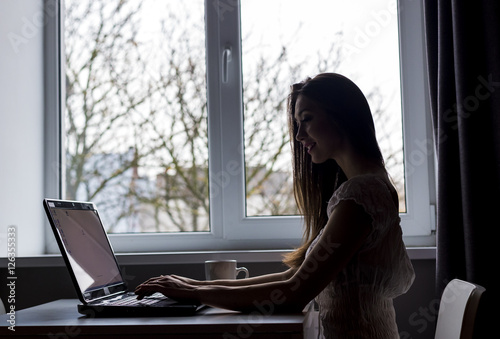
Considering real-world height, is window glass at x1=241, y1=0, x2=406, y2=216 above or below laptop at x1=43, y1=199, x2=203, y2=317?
above

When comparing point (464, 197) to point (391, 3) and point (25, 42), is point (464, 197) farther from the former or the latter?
point (25, 42)

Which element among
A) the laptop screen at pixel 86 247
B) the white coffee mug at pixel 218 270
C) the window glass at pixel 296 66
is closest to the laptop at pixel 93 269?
the laptop screen at pixel 86 247

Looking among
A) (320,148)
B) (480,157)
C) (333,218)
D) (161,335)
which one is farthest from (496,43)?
(161,335)

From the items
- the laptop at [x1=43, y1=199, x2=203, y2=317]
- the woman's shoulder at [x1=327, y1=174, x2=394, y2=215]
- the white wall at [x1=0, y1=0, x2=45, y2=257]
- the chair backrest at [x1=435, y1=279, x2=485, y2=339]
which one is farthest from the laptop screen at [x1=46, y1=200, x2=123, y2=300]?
the chair backrest at [x1=435, y1=279, x2=485, y2=339]

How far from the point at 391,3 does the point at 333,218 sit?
1264 millimetres

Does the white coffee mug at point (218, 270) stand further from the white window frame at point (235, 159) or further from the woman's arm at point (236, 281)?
the white window frame at point (235, 159)

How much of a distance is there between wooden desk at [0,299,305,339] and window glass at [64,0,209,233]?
1034mm

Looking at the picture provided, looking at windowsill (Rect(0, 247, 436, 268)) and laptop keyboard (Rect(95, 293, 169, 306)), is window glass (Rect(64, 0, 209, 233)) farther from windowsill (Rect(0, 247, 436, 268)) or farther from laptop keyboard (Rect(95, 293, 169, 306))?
laptop keyboard (Rect(95, 293, 169, 306))

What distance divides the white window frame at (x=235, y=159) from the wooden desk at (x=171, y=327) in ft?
3.08

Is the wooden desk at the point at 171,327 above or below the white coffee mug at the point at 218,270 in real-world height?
below

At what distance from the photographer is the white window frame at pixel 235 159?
2283 millimetres

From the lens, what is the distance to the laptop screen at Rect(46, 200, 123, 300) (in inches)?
59.7

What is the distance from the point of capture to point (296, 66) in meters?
2.41

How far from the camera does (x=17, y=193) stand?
2.24 meters
